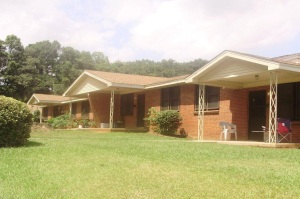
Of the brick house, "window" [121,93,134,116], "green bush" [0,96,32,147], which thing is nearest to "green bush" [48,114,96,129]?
"window" [121,93,134,116]

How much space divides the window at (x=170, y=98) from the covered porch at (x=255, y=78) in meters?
2.79

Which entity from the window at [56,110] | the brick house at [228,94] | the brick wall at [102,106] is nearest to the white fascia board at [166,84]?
the brick house at [228,94]

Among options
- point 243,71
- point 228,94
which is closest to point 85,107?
point 228,94

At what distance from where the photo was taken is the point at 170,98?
809 inches

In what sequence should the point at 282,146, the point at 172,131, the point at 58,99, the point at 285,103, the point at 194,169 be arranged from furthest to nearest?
1. the point at 58,99
2. the point at 172,131
3. the point at 285,103
4. the point at 282,146
5. the point at 194,169

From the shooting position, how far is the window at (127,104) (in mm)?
24663

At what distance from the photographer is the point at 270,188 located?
17.0 ft

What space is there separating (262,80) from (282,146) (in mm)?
4382

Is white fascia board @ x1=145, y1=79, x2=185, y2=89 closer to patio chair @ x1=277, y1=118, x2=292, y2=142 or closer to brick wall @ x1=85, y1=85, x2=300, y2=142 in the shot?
brick wall @ x1=85, y1=85, x2=300, y2=142

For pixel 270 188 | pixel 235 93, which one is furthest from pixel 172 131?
pixel 270 188

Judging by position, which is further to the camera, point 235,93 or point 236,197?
point 235,93

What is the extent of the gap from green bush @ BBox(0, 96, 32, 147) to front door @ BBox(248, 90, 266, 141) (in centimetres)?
1015

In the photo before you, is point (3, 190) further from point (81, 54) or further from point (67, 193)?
point (81, 54)

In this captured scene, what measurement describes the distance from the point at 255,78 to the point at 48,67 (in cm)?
5076
